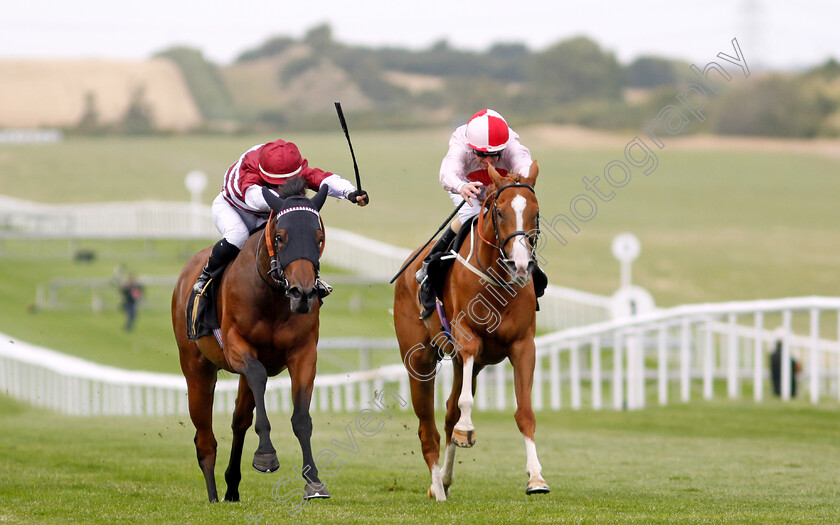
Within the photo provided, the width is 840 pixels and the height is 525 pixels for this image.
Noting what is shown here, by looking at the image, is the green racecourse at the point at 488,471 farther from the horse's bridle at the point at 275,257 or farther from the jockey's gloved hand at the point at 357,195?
the jockey's gloved hand at the point at 357,195

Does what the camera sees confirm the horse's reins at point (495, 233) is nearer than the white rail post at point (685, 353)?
Yes

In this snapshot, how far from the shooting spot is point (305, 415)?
24.1 feet

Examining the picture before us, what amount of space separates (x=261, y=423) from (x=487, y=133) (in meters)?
2.37

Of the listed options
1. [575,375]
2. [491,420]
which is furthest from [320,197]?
[575,375]

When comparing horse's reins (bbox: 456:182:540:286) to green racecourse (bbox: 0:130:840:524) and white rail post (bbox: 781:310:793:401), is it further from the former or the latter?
white rail post (bbox: 781:310:793:401)

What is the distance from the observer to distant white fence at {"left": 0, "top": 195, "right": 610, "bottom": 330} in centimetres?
2445

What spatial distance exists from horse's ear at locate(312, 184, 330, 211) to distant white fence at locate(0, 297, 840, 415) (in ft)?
23.1

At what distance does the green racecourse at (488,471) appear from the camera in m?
7.00

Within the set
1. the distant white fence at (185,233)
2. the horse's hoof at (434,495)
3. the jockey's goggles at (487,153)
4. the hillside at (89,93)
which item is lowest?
the horse's hoof at (434,495)

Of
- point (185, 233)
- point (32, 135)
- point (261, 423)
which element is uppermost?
point (32, 135)

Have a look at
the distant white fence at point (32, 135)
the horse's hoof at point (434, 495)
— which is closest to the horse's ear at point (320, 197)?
the horse's hoof at point (434, 495)

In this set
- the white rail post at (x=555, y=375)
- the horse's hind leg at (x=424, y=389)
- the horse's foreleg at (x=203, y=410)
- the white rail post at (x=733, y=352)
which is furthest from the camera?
the white rail post at (x=555, y=375)

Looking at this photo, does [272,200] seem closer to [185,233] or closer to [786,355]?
[786,355]

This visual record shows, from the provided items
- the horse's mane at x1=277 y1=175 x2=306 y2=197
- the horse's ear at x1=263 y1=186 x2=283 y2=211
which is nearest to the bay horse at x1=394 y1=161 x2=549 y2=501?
the horse's mane at x1=277 y1=175 x2=306 y2=197
